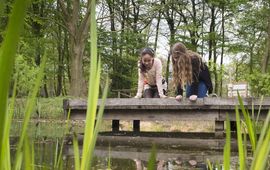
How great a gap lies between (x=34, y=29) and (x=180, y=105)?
620 inches

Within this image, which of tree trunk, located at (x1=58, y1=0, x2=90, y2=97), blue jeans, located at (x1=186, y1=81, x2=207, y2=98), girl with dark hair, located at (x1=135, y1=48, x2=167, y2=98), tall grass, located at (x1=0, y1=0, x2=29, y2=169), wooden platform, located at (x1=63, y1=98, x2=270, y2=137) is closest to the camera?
tall grass, located at (x1=0, y1=0, x2=29, y2=169)

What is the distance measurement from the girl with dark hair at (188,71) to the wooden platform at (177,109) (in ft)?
1.22

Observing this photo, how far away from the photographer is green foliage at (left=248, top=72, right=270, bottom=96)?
607 inches

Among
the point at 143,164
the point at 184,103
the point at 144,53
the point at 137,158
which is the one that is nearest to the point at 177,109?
the point at 184,103

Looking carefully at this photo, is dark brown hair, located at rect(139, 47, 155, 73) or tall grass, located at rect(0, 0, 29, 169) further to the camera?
dark brown hair, located at rect(139, 47, 155, 73)

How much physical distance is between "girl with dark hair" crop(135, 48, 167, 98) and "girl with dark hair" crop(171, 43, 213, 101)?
0.50 metres

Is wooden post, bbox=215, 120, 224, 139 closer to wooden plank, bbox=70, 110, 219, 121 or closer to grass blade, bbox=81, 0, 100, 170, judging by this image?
wooden plank, bbox=70, 110, 219, 121

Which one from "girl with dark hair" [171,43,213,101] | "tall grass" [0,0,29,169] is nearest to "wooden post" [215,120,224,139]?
"girl with dark hair" [171,43,213,101]

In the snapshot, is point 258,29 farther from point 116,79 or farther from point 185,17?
point 116,79

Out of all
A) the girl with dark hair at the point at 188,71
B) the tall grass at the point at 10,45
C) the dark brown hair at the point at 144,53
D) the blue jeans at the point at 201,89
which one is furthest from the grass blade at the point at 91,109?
the dark brown hair at the point at 144,53

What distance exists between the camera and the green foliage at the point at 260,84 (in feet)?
50.6

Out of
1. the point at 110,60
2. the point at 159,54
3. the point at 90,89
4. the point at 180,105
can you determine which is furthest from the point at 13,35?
the point at 159,54

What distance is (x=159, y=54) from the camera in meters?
37.5

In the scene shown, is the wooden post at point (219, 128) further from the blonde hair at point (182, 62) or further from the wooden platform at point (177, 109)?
the blonde hair at point (182, 62)
